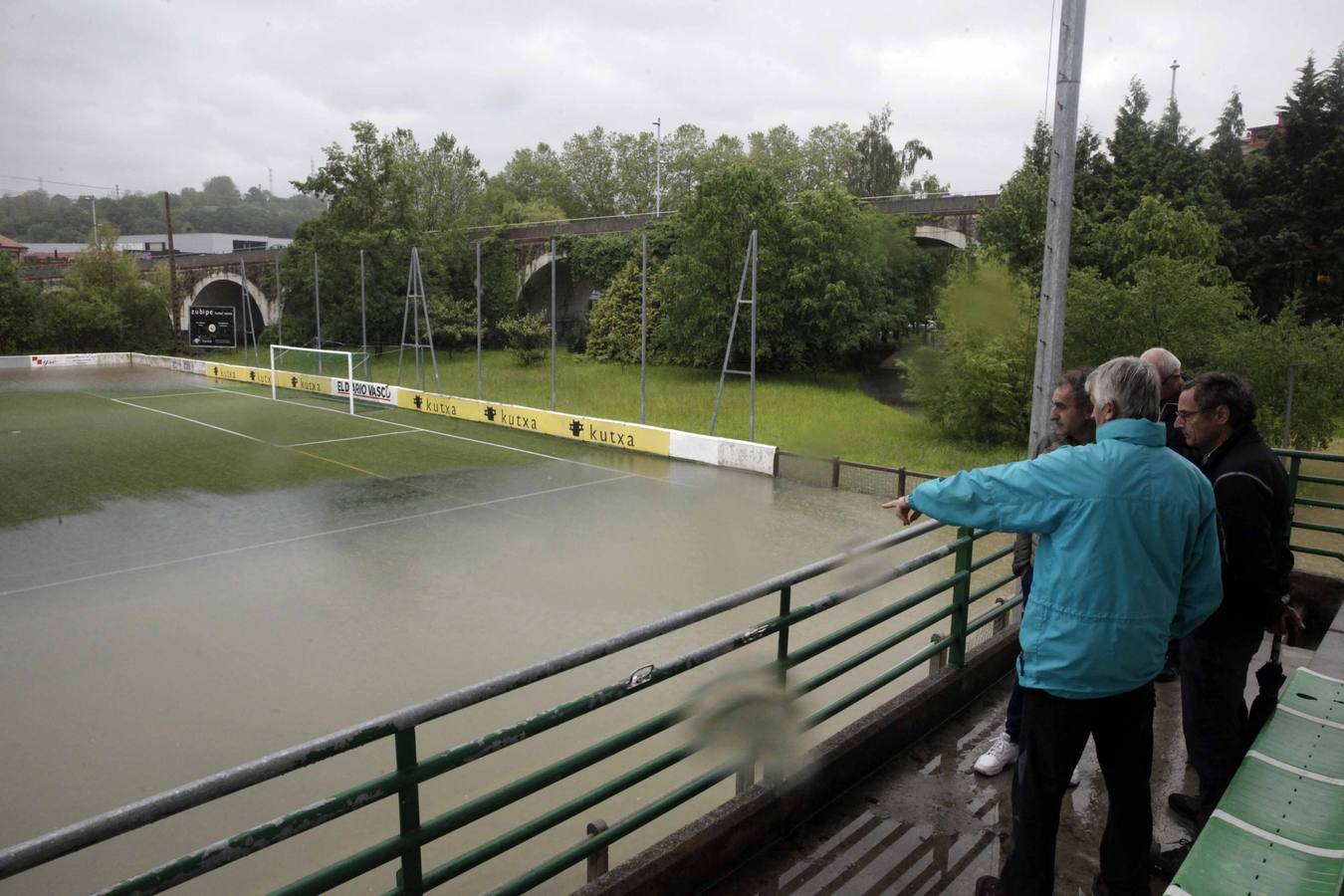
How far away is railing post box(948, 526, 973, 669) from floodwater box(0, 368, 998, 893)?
1.07m

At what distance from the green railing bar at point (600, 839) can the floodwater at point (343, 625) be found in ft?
2.54

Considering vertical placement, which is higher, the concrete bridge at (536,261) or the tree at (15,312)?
the concrete bridge at (536,261)

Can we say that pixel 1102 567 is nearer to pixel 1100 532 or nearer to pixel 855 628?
pixel 1100 532

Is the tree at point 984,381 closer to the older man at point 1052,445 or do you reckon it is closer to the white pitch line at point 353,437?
the white pitch line at point 353,437

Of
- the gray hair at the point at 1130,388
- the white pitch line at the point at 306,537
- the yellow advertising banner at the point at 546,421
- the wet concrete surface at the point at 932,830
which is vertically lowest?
the white pitch line at the point at 306,537

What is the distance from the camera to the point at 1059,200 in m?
5.38

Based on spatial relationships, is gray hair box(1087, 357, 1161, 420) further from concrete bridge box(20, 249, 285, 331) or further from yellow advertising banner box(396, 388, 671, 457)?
concrete bridge box(20, 249, 285, 331)

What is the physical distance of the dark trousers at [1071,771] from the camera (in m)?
2.57

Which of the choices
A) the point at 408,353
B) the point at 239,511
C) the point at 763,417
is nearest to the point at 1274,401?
the point at 763,417

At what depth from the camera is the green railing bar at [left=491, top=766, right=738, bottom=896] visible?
2559mm

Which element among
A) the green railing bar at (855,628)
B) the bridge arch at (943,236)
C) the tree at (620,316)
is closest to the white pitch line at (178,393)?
the tree at (620,316)

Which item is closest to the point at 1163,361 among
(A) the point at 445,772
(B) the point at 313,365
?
(A) the point at 445,772

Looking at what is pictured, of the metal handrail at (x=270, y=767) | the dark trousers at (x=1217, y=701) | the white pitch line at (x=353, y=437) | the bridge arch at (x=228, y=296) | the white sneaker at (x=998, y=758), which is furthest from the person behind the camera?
the bridge arch at (x=228, y=296)

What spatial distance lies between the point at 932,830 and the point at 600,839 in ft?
4.74
